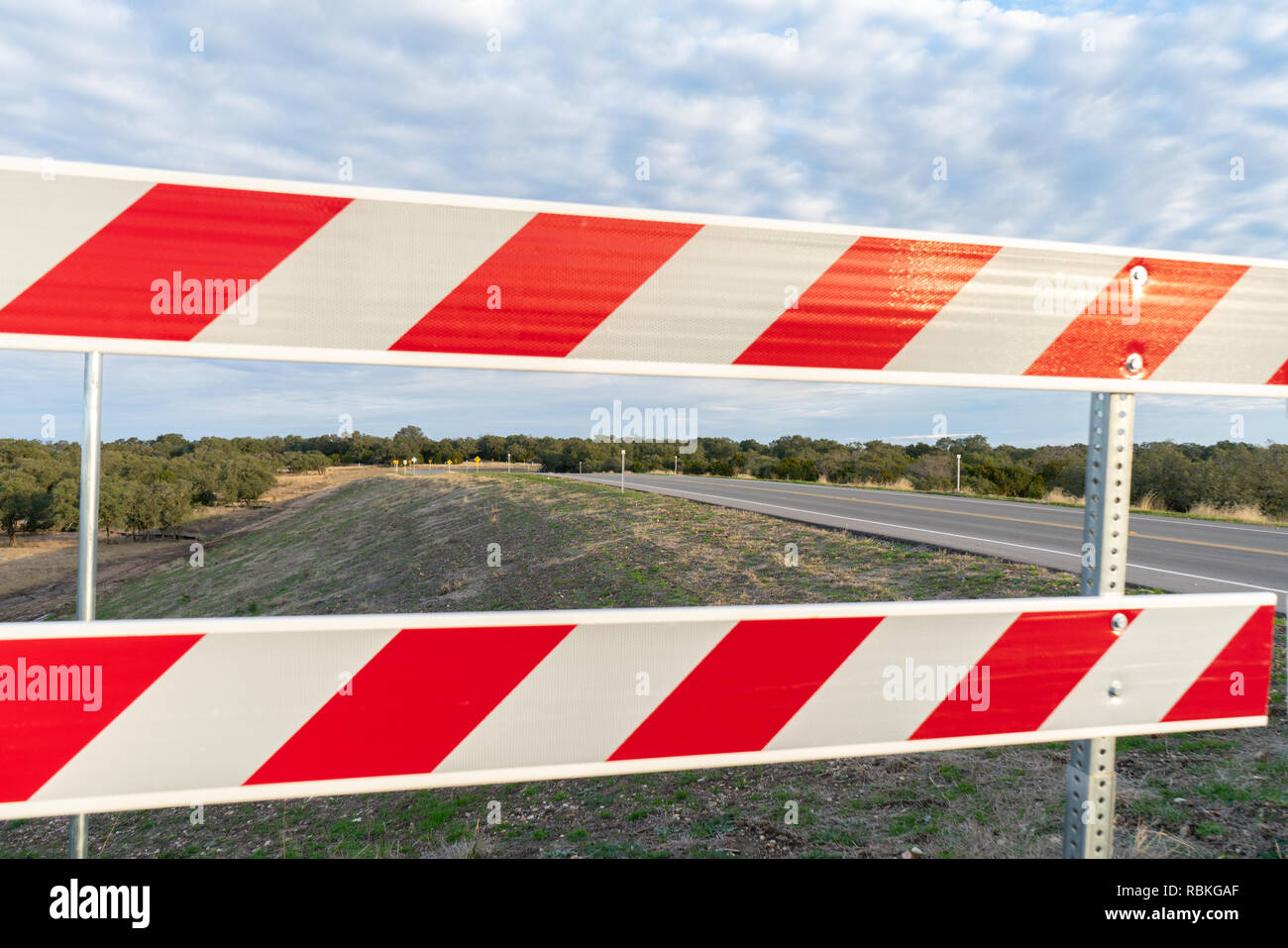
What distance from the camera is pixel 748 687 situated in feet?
5.19

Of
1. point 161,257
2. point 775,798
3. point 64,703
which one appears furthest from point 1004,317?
point 775,798

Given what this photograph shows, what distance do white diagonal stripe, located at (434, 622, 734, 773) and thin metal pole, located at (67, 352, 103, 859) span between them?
846mm

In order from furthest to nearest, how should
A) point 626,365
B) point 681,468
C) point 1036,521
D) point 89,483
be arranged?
point 681,468 < point 1036,521 < point 626,365 < point 89,483

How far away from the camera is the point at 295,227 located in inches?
57.2

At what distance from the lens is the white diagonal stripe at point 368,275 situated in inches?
56.4

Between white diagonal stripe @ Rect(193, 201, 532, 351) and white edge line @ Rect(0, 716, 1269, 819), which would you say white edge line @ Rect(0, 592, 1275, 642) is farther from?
white diagonal stripe @ Rect(193, 201, 532, 351)

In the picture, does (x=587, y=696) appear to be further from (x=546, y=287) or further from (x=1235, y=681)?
(x=1235, y=681)

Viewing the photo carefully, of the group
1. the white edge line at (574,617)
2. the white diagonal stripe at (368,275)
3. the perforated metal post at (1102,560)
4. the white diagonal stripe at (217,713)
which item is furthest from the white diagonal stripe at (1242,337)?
the white diagonal stripe at (217,713)

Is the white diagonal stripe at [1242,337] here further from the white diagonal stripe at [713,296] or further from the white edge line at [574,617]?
the white diagonal stripe at [713,296]

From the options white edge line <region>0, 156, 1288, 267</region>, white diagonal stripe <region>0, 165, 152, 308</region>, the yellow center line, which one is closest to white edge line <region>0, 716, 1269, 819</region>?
white diagonal stripe <region>0, 165, 152, 308</region>

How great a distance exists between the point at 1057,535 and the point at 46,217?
1425cm

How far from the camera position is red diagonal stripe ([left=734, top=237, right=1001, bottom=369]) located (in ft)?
5.42

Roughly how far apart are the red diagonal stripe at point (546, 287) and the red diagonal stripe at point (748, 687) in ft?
2.79

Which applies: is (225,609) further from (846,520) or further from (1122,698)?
(1122,698)
